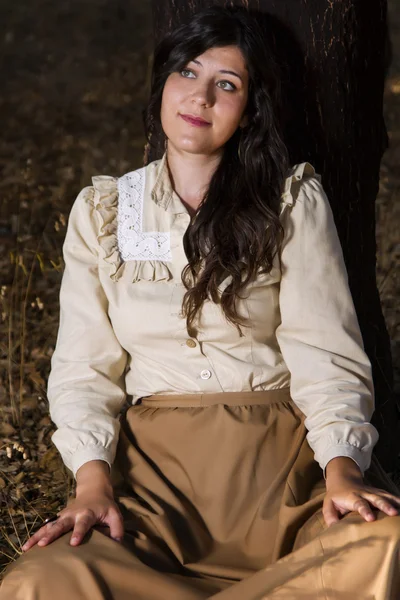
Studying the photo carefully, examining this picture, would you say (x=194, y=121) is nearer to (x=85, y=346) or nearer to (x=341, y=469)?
(x=85, y=346)

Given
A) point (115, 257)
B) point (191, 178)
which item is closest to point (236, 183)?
point (191, 178)

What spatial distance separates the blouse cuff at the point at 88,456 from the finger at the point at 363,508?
0.66m

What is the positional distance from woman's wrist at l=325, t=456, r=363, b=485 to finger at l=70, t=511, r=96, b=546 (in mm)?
A: 547

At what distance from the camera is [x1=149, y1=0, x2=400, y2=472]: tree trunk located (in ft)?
9.25

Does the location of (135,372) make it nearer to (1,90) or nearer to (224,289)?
(224,289)

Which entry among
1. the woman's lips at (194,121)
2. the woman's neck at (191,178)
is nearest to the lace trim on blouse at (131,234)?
the woman's neck at (191,178)

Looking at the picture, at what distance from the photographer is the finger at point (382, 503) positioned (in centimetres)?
196

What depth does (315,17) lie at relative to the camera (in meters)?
2.81

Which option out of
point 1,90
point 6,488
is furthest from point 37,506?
point 1,90

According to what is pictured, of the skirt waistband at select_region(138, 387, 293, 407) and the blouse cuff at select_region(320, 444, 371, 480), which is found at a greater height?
the skirt waistband at select_region(138, 387, 293, 407)

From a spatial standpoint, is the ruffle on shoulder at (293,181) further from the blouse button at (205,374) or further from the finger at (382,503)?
the finger at (382,503)

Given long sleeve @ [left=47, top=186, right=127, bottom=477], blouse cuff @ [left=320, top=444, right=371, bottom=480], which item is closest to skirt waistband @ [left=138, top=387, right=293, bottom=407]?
long sleeve @ [left=47, top=186, right=127, bottom=477]

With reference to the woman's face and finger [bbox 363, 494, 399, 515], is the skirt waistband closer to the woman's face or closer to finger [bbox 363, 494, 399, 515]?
finger [bbox 363, 494, 399, 515]

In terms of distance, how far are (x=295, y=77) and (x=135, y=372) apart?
1.01 metres
